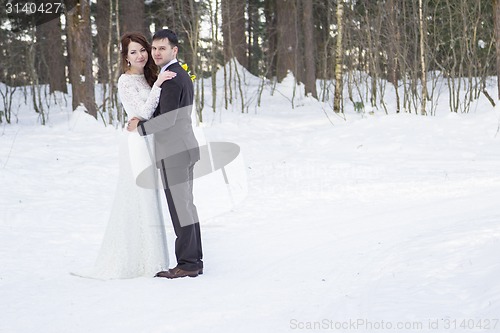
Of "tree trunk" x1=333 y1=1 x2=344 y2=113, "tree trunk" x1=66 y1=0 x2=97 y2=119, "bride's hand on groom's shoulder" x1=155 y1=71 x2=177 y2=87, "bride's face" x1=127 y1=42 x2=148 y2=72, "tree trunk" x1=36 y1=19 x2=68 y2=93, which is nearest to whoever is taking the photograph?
"bride's hand on groom's shoulder" x1=155 y1=71 x2=177 y2=87

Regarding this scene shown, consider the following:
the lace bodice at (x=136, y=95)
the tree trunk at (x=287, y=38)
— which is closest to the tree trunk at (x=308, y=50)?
the tree trunk at (x=287, y=38)

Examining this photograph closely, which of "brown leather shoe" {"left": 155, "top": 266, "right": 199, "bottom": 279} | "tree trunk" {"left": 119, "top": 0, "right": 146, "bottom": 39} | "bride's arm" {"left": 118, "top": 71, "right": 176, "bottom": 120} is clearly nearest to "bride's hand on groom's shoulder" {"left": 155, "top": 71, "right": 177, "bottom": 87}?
"bride's arm" {"left": 118, "top": 71, "right": 176, "bottom": 120}

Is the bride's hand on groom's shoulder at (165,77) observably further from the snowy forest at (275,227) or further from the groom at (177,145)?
the snowy forest at (275,227)

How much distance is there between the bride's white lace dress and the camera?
4.12 m

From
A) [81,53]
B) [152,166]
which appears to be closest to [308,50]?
[81,53]

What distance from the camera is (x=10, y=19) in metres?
20.6

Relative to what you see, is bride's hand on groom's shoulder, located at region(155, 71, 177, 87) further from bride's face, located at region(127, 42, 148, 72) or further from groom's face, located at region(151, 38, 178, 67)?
bride's face, located at region(127, 42, 148, 72)

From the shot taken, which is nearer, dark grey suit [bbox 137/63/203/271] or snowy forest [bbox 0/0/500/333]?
snowy forest [bbox 0/0/500/333]

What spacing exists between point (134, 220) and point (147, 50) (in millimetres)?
1229

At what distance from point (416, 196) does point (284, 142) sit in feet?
15.9

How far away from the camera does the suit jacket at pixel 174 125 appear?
391 centimetres

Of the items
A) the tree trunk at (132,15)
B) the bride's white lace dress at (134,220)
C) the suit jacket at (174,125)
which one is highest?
the tree trunk at (132,15)

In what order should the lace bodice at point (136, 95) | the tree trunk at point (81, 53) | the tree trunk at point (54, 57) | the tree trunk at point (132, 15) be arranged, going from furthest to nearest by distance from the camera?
the tree trunk at point (54, 57) < the tree trunk at point (132, 15) < the tree trunk at point (81, 53) < the lace bodice at point (136, 95)

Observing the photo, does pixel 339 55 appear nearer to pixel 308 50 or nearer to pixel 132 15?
pixel 308 50
